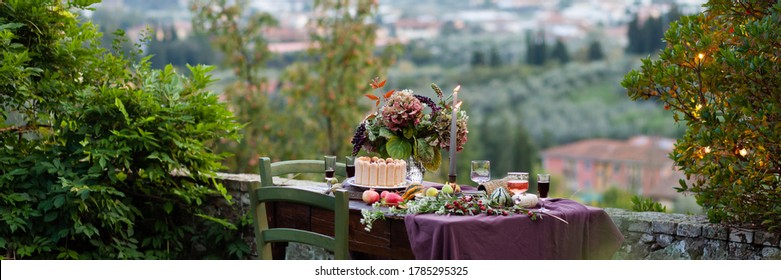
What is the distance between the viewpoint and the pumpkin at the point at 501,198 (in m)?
3.24

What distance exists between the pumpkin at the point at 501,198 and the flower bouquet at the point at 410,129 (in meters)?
0.41

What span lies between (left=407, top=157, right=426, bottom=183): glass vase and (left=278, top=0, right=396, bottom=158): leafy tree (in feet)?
18.2

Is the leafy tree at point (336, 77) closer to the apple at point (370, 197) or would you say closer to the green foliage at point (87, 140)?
the green foliage at point (87, 140)

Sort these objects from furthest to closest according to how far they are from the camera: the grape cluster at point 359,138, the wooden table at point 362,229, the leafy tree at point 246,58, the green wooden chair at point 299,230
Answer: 1. the leafy tree at point 246,58
2. the grape cluster at point 359,138
3. the wooden table at point 362,229
4. the green wooden chair at point 299,230

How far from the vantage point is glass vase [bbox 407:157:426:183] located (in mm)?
3707

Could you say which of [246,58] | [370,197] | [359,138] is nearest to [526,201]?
[370,197]

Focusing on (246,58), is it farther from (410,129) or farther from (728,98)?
(728,98)

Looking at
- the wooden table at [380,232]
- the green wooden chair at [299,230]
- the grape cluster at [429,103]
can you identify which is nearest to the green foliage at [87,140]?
the wooden table at [380,232]

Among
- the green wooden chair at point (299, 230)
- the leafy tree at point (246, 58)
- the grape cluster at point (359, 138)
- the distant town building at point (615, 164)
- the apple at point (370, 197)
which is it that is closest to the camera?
the green wooden chair at point (299, 230)

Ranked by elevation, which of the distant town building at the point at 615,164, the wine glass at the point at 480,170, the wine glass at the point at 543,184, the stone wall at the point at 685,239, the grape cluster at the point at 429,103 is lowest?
the distant town building at the point at 615,164

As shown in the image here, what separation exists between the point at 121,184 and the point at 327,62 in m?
4.92

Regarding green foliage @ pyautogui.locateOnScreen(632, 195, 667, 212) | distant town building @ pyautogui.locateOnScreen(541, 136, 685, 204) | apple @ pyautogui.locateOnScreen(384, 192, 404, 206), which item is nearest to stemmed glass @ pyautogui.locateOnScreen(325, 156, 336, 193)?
apple @ pyautogui.locateOnScreen(384, 192, 404, 206)
